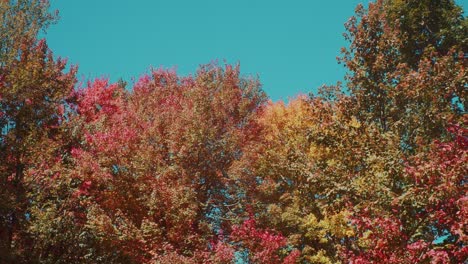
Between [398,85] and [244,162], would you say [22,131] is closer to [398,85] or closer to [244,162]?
[244,162]

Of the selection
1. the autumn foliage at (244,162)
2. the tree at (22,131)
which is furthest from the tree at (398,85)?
the tree at (22,131)

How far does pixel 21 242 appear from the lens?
16.7 m

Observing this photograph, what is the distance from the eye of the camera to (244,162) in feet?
74.9

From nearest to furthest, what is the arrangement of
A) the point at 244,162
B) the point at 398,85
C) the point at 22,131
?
the point at 398,85 < the point at 22,131 < the point at 244,162

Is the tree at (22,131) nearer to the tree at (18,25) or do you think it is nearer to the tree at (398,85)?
the tree at (18,25)

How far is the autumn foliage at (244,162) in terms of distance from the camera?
11.6m

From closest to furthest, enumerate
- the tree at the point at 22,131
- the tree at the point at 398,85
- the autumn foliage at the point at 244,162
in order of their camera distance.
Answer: the autumn foliage at the point at 244,162 → the tree at the point at 398,85 → the tree at the point at 22,131

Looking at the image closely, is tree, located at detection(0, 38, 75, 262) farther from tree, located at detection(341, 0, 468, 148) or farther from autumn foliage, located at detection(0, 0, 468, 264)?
tree, located at detection(341, 0, 468, 148)

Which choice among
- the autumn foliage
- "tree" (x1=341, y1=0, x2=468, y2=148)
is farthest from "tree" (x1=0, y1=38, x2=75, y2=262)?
"tree" (x1=341, y1=0, x2=468, y2=148)

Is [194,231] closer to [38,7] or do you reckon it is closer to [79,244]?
[79,244]

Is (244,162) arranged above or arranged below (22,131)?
above

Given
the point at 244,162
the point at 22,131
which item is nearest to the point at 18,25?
the point at 22,131

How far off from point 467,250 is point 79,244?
1424 centimetres

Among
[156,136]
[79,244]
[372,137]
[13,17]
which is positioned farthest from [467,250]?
[13,17]
